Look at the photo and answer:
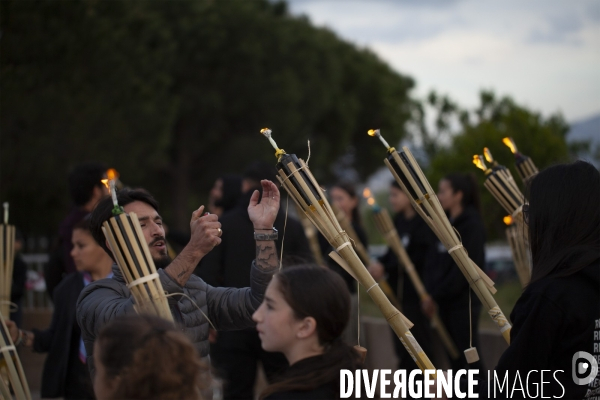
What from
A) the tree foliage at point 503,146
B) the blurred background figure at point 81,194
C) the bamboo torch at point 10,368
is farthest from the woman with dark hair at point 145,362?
the tree foliage at point 503,146

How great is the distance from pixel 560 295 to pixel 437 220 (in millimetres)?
995

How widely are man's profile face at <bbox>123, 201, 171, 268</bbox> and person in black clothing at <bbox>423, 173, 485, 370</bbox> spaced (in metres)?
3.22

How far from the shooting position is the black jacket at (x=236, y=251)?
5250 mm

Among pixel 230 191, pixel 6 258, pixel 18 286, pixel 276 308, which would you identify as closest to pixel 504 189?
pixel 276 308

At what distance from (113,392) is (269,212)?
113cm

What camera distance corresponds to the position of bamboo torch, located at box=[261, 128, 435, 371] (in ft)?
10.1

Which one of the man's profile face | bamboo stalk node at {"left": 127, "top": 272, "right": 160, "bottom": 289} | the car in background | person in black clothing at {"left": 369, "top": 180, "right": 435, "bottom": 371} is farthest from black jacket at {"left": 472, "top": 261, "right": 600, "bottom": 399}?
the car in background

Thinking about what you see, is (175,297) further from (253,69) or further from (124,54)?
(253,69)

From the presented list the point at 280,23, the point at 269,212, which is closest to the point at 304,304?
the point at 269,212

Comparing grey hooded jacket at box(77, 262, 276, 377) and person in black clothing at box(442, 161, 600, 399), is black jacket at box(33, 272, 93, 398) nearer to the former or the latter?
grey hooded jacket at box(77, 262, 276, 377)

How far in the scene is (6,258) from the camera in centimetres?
480

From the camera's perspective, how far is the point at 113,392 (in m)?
2.18

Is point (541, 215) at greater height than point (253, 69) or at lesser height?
lesser

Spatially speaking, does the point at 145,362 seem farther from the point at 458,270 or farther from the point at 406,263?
the point at 406,263
